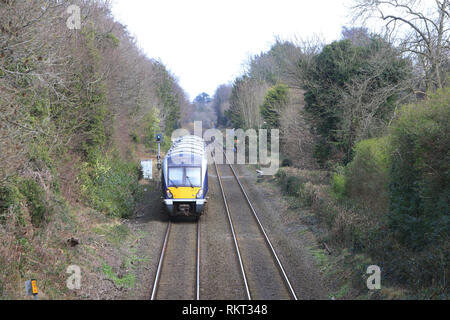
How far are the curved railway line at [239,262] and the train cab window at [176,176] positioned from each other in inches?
65.7

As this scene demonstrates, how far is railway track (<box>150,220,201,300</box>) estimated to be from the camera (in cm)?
1056

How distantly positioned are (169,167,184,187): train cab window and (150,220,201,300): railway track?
172 cm

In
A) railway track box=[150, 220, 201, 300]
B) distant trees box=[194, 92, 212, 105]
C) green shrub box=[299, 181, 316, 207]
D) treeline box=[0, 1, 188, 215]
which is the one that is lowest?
railway track box=[150, 220, 201, 300]

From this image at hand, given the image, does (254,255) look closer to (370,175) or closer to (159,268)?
(159,268)

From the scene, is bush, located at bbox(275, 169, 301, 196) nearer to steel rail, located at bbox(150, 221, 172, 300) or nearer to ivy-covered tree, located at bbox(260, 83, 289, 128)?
steel rail, located at bbox(150, 221, 172, 300)

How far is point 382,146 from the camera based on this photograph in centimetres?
1449

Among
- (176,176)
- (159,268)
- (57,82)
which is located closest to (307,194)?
(176,176)

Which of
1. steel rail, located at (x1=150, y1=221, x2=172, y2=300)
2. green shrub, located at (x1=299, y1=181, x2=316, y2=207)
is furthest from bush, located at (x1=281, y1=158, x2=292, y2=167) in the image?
steel rail, located at (x1=150, y1=221, x2=172, y2=300)

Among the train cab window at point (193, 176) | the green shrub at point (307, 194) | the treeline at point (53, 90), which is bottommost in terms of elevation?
the green shrub at point (307, 194)

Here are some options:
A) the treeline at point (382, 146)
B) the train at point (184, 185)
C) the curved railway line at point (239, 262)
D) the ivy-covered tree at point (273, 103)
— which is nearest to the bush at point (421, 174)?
the treeline at point (382, 146)

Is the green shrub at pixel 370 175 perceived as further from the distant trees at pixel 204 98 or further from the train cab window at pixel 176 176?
the distant trees at pixel 204 98

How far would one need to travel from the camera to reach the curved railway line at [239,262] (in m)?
10.6

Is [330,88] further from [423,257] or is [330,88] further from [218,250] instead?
[423,257]
